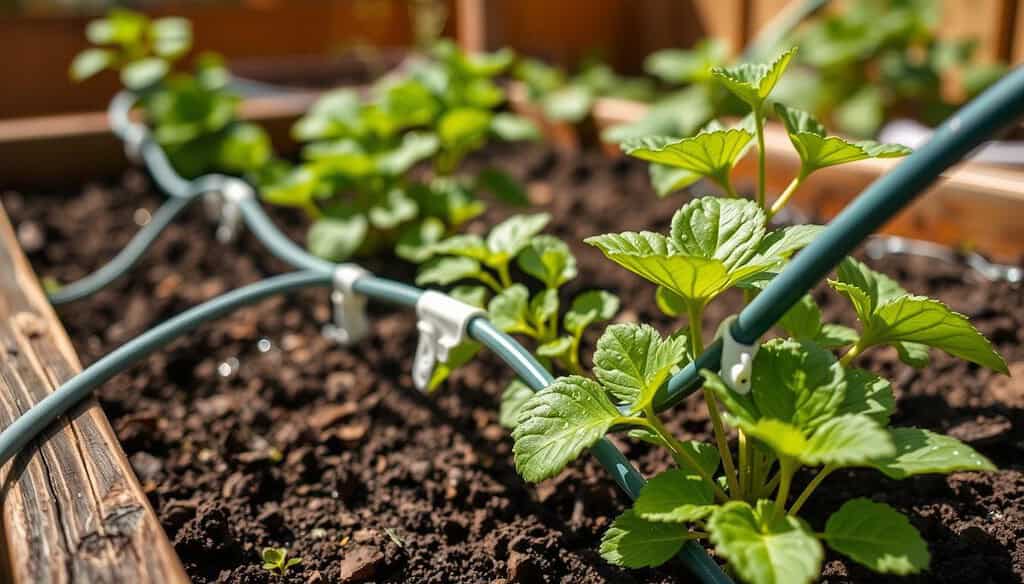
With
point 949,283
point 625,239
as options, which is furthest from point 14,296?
point 949,283

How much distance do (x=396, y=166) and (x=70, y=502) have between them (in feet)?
3.27

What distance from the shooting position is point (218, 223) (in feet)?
7.29

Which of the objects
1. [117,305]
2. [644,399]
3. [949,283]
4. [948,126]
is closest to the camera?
[948,126]

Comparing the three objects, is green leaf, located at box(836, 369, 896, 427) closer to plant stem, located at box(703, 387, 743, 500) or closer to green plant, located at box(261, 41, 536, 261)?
plant stem, located at box(703, 387, 743, 500)

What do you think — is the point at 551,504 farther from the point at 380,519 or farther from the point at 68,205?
the point at 68,205

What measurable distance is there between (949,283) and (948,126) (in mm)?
1141

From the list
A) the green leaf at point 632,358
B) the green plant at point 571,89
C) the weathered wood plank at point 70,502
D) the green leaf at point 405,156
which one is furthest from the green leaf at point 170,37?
the green leaf at point 632,358

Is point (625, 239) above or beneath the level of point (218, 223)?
above

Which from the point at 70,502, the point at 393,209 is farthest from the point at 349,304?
the point at 70,502

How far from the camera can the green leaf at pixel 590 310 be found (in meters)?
1.18

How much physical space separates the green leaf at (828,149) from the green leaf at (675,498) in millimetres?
356

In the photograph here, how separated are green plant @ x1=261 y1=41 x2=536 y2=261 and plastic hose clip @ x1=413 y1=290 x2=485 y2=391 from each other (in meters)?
0.38

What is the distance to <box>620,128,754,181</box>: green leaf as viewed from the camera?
0.97 m

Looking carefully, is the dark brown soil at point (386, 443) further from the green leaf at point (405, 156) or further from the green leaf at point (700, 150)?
the green leaf at point (700, 150)
